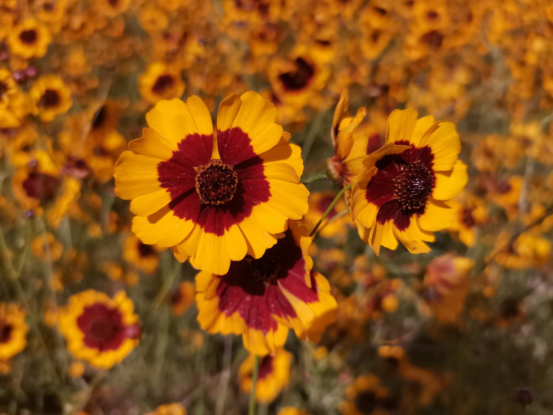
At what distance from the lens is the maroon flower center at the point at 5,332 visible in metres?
2.20

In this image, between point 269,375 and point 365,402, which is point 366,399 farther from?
point 269,375

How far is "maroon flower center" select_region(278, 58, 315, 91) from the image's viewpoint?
2852mm

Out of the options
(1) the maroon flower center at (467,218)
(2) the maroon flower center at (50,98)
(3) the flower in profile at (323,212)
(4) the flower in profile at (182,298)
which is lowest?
(4) the flower in profile at (182,298)

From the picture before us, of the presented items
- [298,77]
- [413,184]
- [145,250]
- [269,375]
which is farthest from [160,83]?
[413,184]

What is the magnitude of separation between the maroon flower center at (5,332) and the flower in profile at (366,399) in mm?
1815

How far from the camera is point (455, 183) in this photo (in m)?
1.04

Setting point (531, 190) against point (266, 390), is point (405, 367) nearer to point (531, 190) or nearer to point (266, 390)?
point (266, 390)

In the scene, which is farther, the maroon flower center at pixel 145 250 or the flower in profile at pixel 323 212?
the maroon flower center at pixel 145 250

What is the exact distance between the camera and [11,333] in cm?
221

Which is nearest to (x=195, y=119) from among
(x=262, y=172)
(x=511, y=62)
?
(x=262, y=172)

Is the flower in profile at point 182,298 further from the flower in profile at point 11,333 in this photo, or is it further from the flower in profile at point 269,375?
the flower in profile at point 11,333

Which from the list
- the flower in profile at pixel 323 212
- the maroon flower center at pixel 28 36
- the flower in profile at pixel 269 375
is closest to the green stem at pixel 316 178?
the flower in profile at pixel 323 212

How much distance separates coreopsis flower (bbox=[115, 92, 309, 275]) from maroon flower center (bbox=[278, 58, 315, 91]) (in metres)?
1.93

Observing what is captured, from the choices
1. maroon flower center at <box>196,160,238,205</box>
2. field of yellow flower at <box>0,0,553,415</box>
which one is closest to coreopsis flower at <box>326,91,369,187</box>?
field of yellow flower at <box>0,0,553,415</box>
